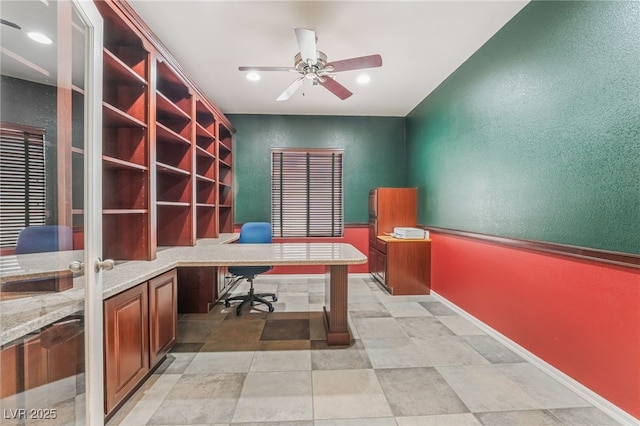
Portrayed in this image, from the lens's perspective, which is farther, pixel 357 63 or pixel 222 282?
pixel 222 282

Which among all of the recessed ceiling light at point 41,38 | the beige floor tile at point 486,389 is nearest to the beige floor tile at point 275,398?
the beige floor tile at point 486,389

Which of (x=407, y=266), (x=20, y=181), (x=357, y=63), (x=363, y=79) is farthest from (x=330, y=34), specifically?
(x=407, y=266)

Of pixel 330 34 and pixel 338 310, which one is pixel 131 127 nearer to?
pixel 330 34

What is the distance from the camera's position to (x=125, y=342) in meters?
1.64

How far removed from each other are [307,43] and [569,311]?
9.03 feet

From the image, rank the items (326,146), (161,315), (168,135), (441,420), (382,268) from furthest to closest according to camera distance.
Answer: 1. (326,146)
2. (382,268)
3. (168,135)
4. (161,315)
5. (441,420)

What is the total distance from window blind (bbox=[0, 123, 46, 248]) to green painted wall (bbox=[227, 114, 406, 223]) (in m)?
3.30

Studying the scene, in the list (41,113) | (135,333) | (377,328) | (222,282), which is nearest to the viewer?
(41,113)

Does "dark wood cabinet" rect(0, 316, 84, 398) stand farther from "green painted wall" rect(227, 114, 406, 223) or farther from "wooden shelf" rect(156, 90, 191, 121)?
"green painted wall" rect(227, 114, 406, 223)

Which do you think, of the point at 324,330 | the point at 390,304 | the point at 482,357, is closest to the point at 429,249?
the point at 390,304

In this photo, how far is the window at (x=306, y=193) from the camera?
15.4 ft

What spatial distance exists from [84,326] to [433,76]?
398 cm

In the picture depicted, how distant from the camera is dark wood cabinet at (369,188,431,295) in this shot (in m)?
3.76

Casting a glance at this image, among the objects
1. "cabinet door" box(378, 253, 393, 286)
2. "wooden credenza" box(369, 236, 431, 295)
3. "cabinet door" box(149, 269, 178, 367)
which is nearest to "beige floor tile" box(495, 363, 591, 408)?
"wooden credenza" box(369, 236, 431, 295)
